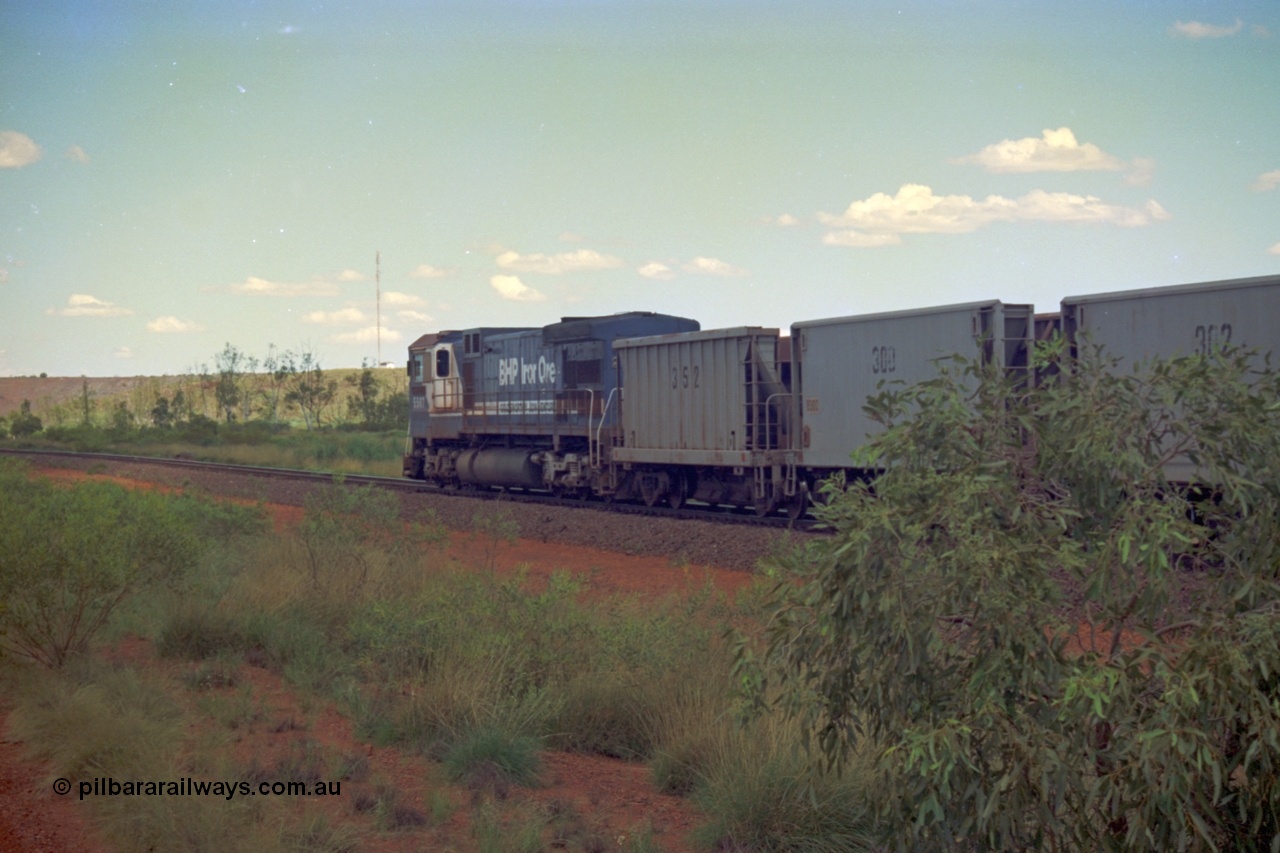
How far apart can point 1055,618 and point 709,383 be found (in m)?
16.8

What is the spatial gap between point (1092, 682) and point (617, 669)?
554 centimetres

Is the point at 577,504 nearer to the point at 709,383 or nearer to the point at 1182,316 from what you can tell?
the point at 709,383

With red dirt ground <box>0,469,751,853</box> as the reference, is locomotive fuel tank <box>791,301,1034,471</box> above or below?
above

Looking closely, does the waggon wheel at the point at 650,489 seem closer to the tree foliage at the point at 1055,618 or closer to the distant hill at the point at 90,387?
the tree foliage at the point at 1055,618

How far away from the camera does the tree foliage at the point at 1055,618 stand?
349 cm

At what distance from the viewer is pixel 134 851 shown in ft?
18.2

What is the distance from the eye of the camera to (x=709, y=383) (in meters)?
20.5

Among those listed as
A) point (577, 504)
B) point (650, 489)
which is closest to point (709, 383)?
point (650, 489)

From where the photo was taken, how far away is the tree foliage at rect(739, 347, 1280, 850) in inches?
137

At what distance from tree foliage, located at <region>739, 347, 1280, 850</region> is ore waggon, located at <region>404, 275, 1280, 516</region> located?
7.30m

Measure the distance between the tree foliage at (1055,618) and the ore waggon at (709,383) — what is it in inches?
288

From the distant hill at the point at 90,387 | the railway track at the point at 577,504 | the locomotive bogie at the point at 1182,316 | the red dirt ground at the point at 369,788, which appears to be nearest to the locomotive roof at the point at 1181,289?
the locomotive bogie at the point at 1182,316

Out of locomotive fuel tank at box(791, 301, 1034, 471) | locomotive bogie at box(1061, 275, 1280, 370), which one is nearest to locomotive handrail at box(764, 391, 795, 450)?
locomotive fuel tank at box(791, 301, 1034, 471)

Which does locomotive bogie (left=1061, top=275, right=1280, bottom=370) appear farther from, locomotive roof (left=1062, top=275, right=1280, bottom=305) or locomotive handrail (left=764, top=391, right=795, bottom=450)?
locomotive handrail (left=764, top=391, right=795, bottom=450)
